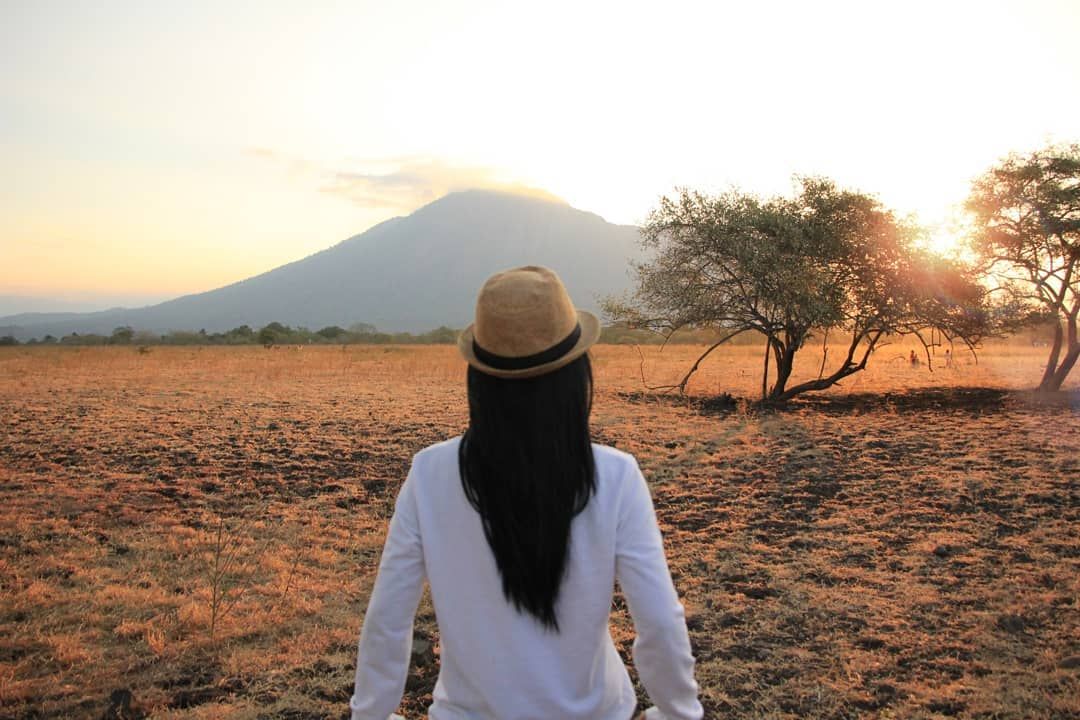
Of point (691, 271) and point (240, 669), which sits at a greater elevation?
point (691, 271)

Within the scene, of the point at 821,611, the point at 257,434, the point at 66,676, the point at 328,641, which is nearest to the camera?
the point at 66,676

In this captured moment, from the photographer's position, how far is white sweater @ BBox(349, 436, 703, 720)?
160cm

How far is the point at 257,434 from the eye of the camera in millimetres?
12453

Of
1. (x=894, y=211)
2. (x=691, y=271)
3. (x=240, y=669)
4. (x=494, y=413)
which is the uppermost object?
(x=894, y=211)

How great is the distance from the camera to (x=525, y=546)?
Answer: 1582 mm

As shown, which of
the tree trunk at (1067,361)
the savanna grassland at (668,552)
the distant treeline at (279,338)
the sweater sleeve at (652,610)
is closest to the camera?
the sweater sleeve at (652,610)

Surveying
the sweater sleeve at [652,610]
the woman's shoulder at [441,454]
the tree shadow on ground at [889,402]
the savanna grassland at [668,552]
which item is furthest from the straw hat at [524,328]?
the tree shadow on ground at [889,402]

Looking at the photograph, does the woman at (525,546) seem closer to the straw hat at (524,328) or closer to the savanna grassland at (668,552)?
the straw hat at (524,328)

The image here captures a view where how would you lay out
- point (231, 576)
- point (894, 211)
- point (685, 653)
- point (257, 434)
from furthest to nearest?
point (894, 211)
point (257, 434)
point (231, 576)
point (685, 653)

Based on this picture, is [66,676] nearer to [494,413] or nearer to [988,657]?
[494,413]

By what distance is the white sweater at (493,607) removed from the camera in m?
1.60

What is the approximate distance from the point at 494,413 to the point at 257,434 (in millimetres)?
11915

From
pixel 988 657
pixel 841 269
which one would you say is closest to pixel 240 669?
pixel 988 657

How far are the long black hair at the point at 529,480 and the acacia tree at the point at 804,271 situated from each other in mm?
14458
